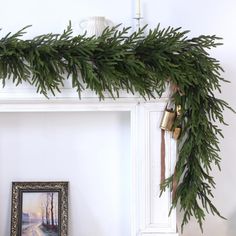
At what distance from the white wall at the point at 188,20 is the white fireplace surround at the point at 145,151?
246 millimetres

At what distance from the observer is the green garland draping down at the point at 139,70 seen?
4.92 ft

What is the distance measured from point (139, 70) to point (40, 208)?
83cm

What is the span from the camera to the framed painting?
1788 mm

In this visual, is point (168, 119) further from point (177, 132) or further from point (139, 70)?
point (139, 70)

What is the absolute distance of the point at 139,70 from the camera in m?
1.52

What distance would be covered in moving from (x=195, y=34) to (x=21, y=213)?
119 cm

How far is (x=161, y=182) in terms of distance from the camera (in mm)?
1663

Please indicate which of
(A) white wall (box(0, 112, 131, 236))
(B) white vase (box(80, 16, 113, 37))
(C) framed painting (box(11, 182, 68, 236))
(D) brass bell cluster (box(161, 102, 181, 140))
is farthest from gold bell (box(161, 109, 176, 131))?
(C) framed painting (box(11, 182, 68, 236))

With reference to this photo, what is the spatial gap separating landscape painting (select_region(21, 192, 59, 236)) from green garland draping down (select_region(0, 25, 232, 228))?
0.56m

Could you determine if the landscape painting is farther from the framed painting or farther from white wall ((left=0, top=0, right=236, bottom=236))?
white wall ((left=0, top=0, right=236, bottom=236))

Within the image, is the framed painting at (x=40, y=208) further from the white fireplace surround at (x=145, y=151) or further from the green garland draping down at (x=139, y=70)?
the green garland draping down at (x=139, y=70)

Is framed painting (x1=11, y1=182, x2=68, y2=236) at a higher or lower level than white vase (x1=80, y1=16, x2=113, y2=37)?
lower

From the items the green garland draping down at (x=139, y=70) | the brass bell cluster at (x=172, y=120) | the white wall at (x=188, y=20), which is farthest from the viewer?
the white wall at (x=188, y=20)

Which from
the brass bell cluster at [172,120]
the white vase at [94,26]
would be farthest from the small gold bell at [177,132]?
the white vase at [94,26]
